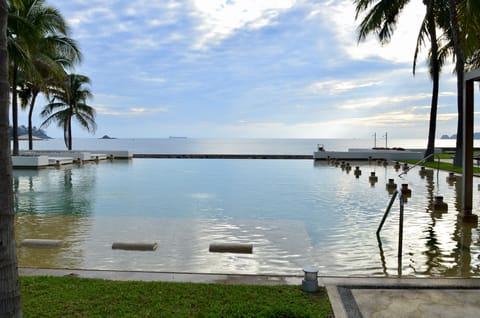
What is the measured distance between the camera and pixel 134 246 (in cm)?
625

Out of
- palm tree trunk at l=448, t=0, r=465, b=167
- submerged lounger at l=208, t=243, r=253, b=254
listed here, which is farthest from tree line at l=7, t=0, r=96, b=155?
palm tree trunk at l=448, t=0, r=465, b=167

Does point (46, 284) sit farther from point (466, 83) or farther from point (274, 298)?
point (466, 83)

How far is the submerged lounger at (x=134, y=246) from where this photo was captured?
6215 millimetres

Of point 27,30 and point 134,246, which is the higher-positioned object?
point 27,30

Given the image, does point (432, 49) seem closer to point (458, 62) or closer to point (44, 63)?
point (458, 62)

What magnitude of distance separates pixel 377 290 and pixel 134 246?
142 inches

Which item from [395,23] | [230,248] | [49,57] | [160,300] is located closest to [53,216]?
[230,248]

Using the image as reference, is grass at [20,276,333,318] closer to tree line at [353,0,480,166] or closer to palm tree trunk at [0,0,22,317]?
palm tree trunk at [0,0,22,317]

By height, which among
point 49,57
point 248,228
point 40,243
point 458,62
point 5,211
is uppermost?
point 49,57

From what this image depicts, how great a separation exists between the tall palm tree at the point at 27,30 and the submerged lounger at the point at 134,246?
1274 cm

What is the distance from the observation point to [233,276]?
4.70 metres

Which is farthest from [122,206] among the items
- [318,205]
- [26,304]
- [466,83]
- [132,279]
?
[466,83]

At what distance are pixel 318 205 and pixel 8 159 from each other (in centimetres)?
900

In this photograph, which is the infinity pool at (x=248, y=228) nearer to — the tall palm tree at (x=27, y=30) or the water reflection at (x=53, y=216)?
the water reflection at (x=53, y=216)
